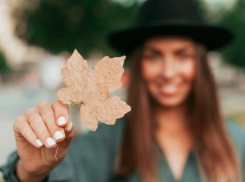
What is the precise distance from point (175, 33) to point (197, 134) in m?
0.92

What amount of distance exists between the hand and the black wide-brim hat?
1.30 metres

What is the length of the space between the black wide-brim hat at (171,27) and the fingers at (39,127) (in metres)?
1.31

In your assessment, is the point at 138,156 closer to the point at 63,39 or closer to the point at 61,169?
the point at 61,169

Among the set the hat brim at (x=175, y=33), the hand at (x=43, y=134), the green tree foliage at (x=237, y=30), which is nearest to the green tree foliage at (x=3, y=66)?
the green tree foliage at (x=237, y=30)

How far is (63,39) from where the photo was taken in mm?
5430

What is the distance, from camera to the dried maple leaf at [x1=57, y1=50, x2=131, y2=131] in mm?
860

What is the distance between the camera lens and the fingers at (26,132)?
36.0 inches

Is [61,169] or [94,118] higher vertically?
[94,118]

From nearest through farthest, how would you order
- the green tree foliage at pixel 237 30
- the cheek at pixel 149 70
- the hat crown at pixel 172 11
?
the cheek at pixel 149 70, the hat crown at pixel 172 11, the green tree foliage at pixel 237 30

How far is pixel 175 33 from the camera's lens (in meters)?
2.06

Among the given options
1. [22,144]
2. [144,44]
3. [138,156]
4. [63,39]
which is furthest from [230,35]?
[63,39]

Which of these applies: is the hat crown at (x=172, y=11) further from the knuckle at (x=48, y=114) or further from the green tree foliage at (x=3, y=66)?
the green tree foliage at (x=3, y=66)

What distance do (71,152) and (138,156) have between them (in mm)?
545

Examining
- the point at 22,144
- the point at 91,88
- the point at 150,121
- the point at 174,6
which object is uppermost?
the point at 174,6
